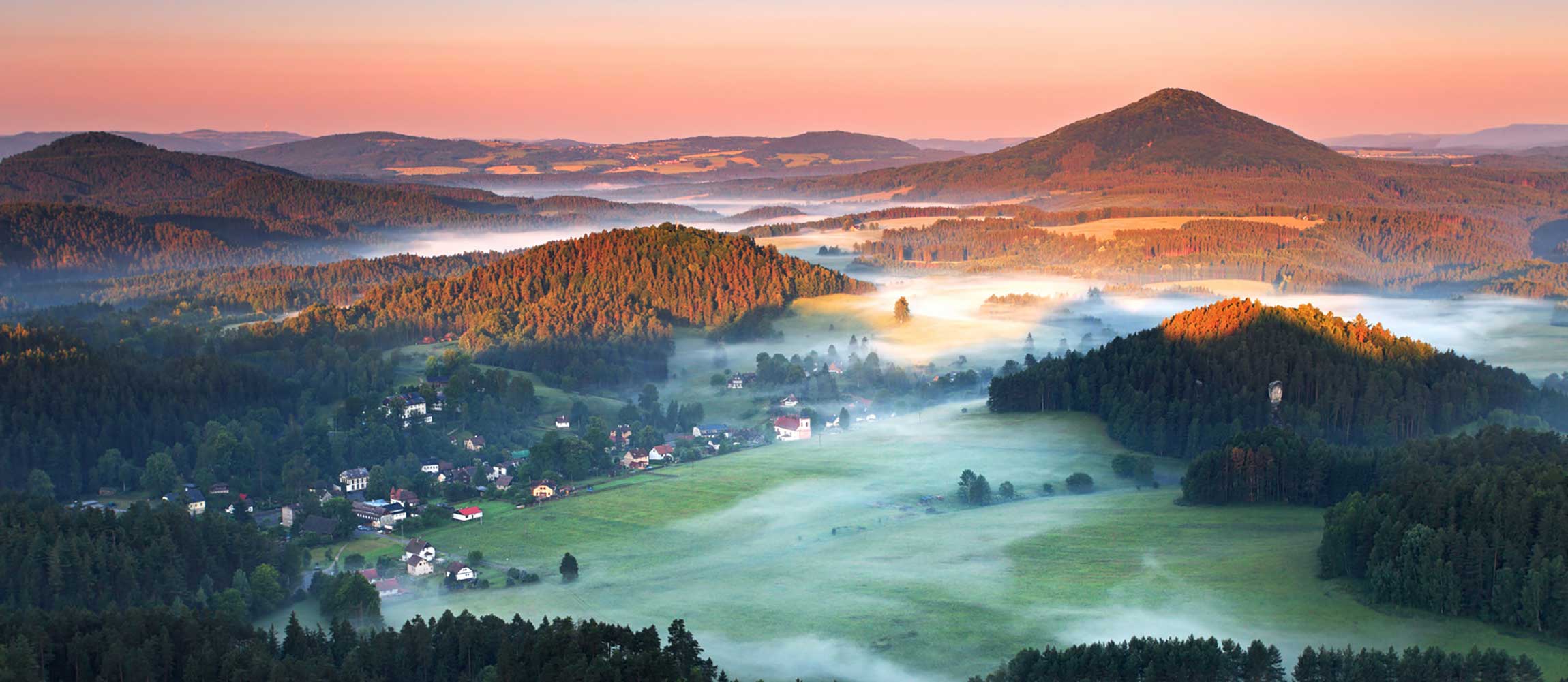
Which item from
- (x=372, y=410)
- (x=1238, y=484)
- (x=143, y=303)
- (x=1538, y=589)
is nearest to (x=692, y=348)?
(x=372, y=410)

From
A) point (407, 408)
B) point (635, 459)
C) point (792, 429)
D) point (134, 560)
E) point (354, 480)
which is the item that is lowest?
point (354, 480)

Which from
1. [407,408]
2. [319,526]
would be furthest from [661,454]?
[319,526]

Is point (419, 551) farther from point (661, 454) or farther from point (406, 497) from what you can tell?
point (661, 454)

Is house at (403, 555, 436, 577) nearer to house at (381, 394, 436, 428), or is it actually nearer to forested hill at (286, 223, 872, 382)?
house at (381, 394, 436, 428)

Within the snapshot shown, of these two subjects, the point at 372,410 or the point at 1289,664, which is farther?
the point at 372,410

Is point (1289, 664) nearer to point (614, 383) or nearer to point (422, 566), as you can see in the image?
point (422, 566)

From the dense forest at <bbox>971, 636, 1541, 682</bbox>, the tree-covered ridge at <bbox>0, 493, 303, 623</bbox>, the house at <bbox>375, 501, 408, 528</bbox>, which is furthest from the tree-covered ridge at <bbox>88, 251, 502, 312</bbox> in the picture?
the dense forest at <bbox>971, 636, 1541, 682</bbox>

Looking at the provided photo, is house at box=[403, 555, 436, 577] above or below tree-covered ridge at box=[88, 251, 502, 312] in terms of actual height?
below
